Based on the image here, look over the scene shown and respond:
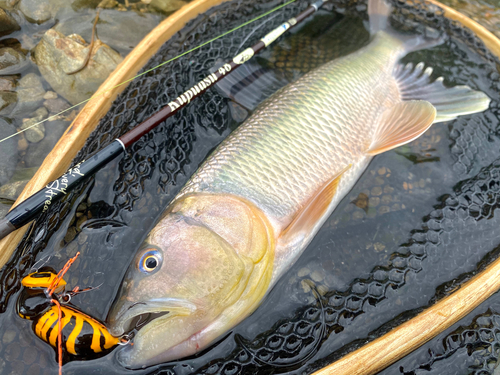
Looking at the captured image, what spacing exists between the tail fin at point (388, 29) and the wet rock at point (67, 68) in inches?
80.4

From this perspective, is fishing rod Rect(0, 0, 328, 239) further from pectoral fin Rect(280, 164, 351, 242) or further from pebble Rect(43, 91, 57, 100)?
pebble Rect(43, 91, 57, 100)

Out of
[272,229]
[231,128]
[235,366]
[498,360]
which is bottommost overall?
[498,360]

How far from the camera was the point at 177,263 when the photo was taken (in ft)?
4.67

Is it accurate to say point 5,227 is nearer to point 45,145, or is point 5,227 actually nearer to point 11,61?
point 45,145

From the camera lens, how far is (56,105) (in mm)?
2500

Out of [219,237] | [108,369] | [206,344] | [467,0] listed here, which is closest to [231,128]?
[219,237]

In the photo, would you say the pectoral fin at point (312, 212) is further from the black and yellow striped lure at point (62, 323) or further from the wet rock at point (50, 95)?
the wet rock at point (50, 95)

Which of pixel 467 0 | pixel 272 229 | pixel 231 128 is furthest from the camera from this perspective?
pixel 467 0

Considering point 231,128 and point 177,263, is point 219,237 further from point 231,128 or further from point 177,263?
point 231,128

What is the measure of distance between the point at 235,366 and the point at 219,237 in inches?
24.8

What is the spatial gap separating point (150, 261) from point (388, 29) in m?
2.27

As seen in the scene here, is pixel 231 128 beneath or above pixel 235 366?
above

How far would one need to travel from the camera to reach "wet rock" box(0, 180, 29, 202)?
6.72 ft

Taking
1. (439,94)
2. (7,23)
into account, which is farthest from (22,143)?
(439,94)
